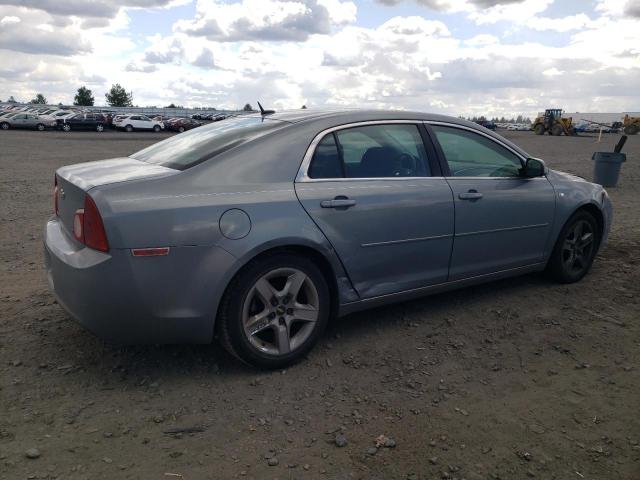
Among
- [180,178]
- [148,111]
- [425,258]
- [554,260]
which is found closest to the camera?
[180,178]

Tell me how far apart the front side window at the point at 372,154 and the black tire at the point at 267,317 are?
24.4 inches

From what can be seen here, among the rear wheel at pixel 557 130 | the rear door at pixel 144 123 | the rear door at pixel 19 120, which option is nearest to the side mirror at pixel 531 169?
the rear door at pixel 19 120

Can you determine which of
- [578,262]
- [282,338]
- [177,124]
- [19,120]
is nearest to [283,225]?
[282,338]

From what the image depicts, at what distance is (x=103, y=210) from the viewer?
2945mm

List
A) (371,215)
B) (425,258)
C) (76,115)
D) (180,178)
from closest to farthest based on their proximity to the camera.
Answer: (180,178)
(371,215)
(425,258)
(76,115)

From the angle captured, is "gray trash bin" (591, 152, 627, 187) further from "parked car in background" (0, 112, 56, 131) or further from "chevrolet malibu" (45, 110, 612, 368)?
"parked car in background" (0, 112, 56, 131)

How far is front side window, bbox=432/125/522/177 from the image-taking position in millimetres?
4238

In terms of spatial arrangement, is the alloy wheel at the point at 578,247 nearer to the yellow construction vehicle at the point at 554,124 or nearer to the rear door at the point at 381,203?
the rear door at the point at 381,203

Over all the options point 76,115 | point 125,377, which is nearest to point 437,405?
point 125,377

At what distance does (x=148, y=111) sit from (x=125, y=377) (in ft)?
253

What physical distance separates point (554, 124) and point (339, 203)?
50506mm

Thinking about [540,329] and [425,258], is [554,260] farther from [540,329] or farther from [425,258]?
[425,258]

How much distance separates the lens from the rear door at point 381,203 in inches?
140

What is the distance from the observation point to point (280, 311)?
11.2ft
